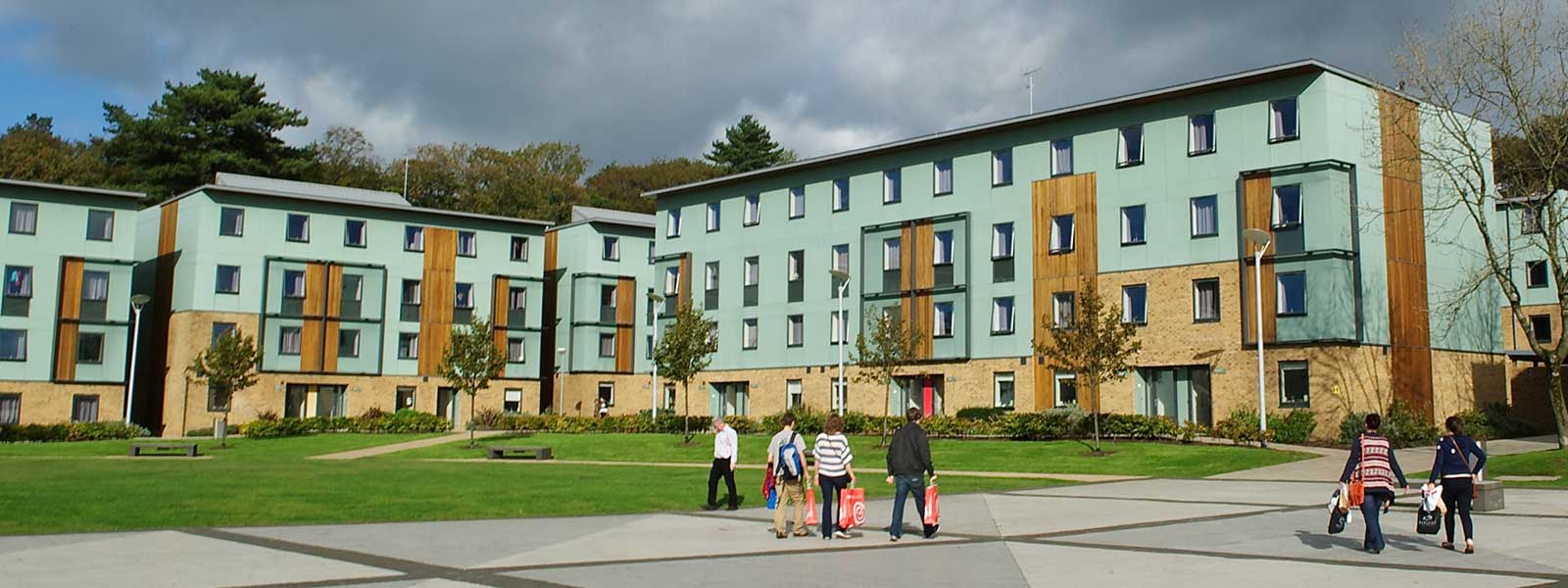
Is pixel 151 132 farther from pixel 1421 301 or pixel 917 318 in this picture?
pixel 1421 301

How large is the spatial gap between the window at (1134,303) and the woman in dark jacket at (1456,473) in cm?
3136

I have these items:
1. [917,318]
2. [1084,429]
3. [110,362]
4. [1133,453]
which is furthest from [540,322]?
[1133,453]

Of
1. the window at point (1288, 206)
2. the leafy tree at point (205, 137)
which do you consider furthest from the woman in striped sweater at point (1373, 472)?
the leafy tree at point (205, 137)

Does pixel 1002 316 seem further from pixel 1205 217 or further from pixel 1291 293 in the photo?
pixel 1291 293

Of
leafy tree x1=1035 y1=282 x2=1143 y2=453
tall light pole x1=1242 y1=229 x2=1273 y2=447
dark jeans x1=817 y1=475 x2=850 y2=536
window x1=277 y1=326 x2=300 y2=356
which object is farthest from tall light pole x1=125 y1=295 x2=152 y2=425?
dark jeans x1=817 y1=475 x2=850 y2=536

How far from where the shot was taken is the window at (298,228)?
65.2 meters

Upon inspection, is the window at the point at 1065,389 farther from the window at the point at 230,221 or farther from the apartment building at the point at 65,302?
the apartment building at the point at 65,302

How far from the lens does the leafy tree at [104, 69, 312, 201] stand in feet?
254

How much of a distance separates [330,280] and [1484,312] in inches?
2016

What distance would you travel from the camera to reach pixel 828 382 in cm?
5694

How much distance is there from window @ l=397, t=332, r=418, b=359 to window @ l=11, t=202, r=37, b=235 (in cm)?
1721

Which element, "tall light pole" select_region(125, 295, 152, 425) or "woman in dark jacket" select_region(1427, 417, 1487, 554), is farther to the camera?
"tall light pole" select_region(125, 295, 152, 425)

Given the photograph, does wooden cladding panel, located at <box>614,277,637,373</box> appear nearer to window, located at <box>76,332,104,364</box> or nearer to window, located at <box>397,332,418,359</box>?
window, located at <box>397,332,418,359</box>

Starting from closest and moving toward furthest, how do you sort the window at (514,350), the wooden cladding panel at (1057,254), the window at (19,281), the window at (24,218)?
the wooden cladding panel at (1057,254), the window at (19,281), the window at (24,218), the window at (514,350)
